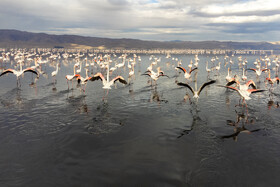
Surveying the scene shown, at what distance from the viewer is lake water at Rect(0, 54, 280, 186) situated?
288 inches

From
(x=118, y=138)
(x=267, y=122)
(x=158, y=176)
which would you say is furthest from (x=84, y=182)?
(x=267, y=122)

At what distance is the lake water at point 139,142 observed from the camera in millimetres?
7320

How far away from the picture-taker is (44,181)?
7.08m

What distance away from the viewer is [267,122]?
12398 millimetres

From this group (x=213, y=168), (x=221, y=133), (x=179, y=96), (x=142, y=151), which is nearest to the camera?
(x=213, y=168)

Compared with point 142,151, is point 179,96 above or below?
above

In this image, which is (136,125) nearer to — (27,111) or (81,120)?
(81,120)

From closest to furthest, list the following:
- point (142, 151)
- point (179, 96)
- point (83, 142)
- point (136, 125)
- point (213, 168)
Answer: point (213, 168)
point (142, 151)
point (83, 142)
point (136, 125)
point (179, 96)

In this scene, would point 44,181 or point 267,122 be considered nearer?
point 44,181

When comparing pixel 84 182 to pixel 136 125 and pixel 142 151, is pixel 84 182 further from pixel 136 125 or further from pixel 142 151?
pixel 136 125

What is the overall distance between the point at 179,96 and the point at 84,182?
1401 cm

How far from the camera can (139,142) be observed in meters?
9.97

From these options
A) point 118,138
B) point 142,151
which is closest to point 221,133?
point 142,151

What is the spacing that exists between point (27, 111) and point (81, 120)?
503cm
